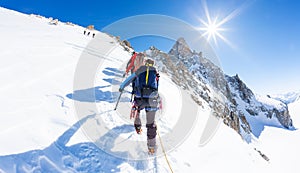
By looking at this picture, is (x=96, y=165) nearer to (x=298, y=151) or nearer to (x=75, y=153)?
(x=75, y=153)

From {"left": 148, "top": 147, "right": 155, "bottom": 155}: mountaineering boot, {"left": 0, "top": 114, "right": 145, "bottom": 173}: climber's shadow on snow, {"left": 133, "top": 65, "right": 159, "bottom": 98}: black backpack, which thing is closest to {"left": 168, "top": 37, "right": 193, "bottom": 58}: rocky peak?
{"left": 133, "top": 65, "right": 159, "bottom": 98}: black backpack

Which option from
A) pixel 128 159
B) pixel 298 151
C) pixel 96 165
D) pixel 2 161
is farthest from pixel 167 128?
pixel 298 151

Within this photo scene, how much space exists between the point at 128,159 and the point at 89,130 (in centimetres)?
119

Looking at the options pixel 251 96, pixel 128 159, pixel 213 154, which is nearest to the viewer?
pixel 128 159

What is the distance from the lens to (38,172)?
3219 millimetres

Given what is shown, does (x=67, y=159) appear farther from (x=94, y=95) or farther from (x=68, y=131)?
(x=94, y=95)

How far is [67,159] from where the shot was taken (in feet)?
12.3

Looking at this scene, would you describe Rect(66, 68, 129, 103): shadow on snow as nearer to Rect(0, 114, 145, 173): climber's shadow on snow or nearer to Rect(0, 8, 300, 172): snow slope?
Rect(0, 8, 300, 172): snow slope

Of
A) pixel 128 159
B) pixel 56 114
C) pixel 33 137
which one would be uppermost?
pixel 56 114

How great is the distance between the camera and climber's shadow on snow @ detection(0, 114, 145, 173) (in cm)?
320

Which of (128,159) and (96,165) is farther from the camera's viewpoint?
(128,159)

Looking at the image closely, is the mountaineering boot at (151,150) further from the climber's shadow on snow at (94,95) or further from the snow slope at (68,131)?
the climber's shadow on snow at (94,95)

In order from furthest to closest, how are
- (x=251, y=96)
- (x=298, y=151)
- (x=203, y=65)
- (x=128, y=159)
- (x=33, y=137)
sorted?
(x=251, y=96), (x=203, y=65), (x=298, y=151), (x=128, y=159), (x=33, y=137)

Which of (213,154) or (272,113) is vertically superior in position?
(272,113)
